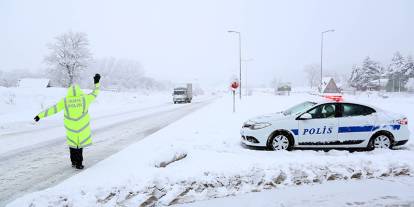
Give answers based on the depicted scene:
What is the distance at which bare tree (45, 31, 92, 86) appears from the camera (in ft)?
199

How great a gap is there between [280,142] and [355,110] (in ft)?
7.73

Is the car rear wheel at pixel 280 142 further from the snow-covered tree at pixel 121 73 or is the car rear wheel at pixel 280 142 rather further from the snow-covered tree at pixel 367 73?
the snow-covered tree at pixel 121 73

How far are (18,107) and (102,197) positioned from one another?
24768 mm

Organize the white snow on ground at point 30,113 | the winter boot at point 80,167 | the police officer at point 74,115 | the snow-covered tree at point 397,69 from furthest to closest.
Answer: the snow-covered tree at point 397,69 → the white snow on ground at point 30,113 → the winter boot at point 80,167 → the police officer at point 74,115

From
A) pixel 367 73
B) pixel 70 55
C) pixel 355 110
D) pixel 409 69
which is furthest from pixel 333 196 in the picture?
pixel 367 73

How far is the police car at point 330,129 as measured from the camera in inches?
354

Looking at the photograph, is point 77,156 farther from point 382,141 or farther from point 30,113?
point 30,113

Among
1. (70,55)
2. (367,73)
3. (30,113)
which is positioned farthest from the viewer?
(367,73)

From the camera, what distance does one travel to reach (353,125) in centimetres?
904

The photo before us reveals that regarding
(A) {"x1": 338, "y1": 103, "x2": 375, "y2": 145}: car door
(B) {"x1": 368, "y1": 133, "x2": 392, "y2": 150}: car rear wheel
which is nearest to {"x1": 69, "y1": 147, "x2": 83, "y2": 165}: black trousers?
(A) {"x1": 338, "y1": 103, "x2": 375, "y2": 145}: car door

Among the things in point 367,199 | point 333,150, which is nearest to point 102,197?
point 367,199

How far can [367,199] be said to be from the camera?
18.4ft

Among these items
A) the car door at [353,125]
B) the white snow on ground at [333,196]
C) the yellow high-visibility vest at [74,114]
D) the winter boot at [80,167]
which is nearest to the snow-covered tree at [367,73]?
the car door at [353,125]

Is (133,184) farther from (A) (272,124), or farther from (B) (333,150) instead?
(B) (333,150)
